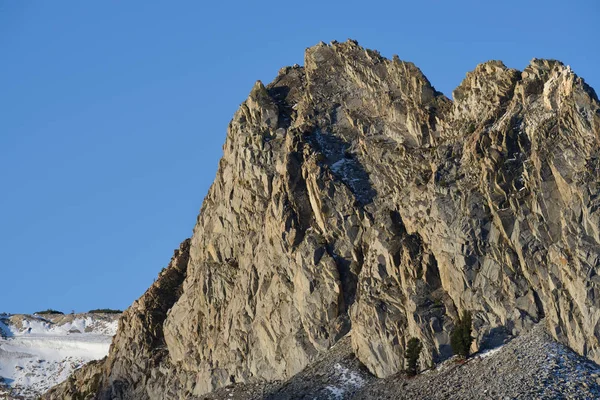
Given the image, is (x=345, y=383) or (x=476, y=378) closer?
(x=476, y=378)

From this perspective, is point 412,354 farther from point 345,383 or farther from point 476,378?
point 476,378

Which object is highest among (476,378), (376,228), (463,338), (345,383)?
(376,228)

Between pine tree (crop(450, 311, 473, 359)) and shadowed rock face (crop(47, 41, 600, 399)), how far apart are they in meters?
1.19

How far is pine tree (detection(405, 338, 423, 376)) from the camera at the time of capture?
128 m

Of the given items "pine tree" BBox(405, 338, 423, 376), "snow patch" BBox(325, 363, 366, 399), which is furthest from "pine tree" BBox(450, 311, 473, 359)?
"snow patch" BBox(325, 363, 366, 399)

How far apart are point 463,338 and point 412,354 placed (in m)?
5.91

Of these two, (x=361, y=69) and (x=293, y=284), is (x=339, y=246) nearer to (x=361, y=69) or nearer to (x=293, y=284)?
(x=293, y=284)

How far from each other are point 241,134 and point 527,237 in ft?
147

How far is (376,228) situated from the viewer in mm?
139875

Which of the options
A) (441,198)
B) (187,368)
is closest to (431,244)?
(441,198)

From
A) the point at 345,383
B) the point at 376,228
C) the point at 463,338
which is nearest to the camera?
the point at 463,338

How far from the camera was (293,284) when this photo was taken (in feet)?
470

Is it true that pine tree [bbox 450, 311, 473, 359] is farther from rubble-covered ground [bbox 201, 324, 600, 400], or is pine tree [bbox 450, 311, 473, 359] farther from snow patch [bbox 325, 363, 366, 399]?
snow patch [bbox 325, 363, 366, 399]

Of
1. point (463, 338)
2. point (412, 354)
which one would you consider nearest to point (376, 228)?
point (412, 354)
